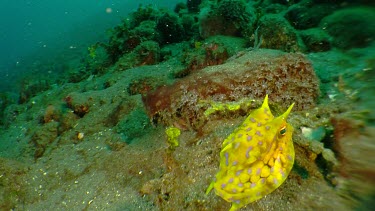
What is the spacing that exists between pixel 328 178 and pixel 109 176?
107 inches

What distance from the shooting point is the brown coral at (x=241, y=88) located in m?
3.44

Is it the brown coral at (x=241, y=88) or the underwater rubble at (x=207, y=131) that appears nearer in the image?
the underwater rubble at (x=207, y=131)

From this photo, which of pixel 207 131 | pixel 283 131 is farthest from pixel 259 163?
pixel 207 131

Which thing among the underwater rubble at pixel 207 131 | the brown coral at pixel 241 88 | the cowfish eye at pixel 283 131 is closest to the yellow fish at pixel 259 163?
the cowfish eye at pixel 283 131

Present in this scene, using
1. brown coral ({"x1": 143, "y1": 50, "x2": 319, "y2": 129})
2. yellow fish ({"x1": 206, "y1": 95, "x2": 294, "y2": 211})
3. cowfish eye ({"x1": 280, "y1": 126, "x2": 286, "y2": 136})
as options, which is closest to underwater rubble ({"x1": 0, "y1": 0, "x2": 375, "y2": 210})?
brown coral ({"x1": 143, "y1": 50, "x2": 319, "y2": 129})

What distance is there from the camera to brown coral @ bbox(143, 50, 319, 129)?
11.3 ft

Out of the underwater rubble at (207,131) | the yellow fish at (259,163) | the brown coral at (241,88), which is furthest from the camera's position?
the brown coral at (241,88)

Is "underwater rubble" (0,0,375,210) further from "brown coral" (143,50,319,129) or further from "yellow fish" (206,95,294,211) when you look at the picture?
"yellow fish" (206,95,294,211)

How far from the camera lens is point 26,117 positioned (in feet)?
26.0

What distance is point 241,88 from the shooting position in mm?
3461

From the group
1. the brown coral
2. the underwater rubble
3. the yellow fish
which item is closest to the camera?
the yellow fish

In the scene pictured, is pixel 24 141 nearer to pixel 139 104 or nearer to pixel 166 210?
pixel 139 104

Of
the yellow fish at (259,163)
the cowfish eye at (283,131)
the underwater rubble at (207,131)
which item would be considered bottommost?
the underwater rubble at (207,131)

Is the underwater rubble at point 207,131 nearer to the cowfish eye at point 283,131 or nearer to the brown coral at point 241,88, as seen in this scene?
the brown coral at point 241,88
